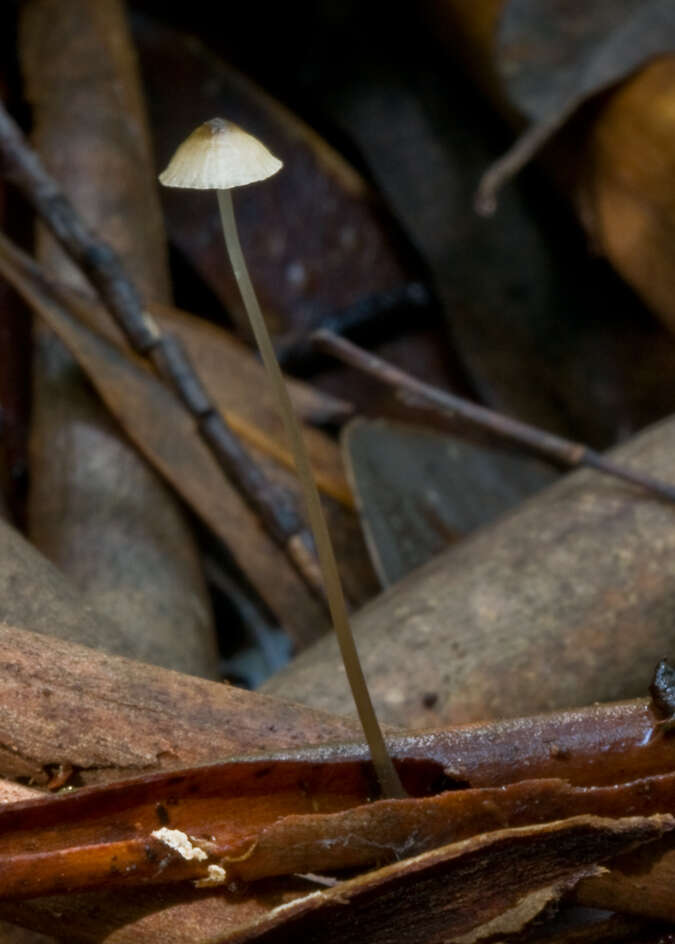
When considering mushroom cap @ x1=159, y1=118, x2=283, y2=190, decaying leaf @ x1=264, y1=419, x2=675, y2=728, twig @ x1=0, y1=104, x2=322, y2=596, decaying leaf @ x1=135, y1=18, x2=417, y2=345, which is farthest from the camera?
decaying leaf @ x1=135, y1=18, x2=417, y2=345

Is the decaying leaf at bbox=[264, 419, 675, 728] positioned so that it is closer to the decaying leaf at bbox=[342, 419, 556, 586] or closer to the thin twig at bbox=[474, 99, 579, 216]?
the decaying leaf at bbox=[342, 419, 556, 586]

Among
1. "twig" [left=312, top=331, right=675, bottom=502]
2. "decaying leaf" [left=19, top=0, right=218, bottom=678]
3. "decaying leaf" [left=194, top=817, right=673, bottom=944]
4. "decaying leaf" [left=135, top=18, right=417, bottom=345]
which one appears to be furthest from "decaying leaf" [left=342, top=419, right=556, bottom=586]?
"decaying leaf" [left=194, top=817, right=673, bottom=944]

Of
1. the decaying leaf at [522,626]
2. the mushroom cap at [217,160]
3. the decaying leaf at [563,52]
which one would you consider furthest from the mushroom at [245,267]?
the decaying leaf at [563,52]

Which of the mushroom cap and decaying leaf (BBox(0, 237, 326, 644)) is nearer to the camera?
the mushroom cap

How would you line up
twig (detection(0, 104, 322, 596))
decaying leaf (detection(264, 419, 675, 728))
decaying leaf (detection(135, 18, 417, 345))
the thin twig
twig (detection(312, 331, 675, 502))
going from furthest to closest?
decaying leaf (detection(135, 18, 417, 345))
the thin twig
twig (detection(0, 104, 322, 596))
twig (detection(312, 331, 675, 502))
decaying leaf (detection(264, 419, 675, 728))

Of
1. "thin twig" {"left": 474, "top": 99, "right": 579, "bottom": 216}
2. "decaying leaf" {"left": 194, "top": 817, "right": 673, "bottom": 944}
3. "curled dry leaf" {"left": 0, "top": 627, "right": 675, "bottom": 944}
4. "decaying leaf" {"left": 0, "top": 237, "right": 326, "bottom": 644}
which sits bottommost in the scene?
"decaying leaf" {"left": 194, "top": 817, "right": 673, "bottom": 944}

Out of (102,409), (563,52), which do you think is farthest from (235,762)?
(563,52)

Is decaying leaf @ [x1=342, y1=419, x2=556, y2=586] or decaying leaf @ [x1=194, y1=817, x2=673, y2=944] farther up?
decaying leaf @ [x1=342, y1=419, x2=556, y2=586]

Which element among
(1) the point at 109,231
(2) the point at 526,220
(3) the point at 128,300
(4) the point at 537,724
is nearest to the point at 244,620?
(3) the point at 128,300
